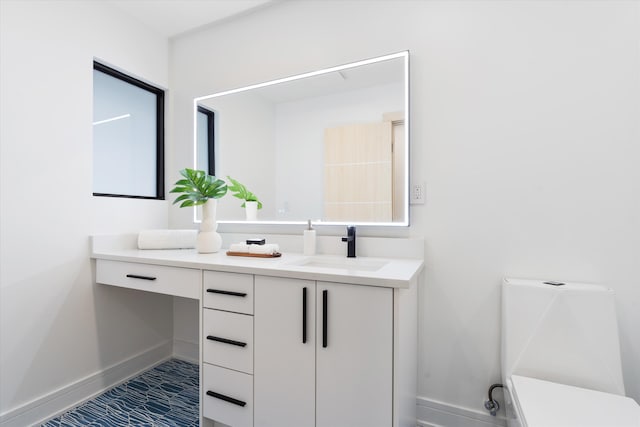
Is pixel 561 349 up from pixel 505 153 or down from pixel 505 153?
down

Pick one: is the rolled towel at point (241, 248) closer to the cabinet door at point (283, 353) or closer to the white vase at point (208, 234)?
the white vase at point (208, 234)

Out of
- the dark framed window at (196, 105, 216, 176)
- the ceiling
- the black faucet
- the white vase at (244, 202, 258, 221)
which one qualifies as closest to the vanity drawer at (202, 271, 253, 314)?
the black faucet

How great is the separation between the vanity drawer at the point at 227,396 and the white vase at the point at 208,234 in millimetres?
629

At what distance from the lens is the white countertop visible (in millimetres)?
1133

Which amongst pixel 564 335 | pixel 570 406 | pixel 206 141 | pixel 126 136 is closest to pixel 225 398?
pixel 570 406

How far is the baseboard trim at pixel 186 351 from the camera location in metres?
2.25

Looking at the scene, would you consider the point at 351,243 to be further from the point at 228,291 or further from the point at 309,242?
the point at 228,291

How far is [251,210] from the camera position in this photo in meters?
2.05

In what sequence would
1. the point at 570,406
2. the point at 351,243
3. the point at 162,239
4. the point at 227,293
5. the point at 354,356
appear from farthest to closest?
the point at 162,239
the point at 351,243
the point at 227,293
the point at 354,356
the point at 570,406

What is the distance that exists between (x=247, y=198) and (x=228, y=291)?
0.82 m

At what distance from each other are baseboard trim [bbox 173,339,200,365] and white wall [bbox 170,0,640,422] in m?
1.57

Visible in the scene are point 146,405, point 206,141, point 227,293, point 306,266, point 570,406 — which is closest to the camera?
point 570,406

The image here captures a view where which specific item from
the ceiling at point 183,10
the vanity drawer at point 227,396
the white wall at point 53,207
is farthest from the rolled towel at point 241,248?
the ceiling at point 183,10

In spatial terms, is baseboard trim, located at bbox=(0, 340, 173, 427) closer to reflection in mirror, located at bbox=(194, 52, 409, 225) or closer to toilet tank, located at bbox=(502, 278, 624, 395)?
reflection in mirror, located at bbox=(194, 52, 409, 225)
